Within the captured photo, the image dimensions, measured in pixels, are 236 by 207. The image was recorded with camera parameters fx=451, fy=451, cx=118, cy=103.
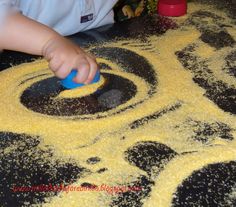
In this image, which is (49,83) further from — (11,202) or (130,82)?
(11,202)

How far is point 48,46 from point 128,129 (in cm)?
21

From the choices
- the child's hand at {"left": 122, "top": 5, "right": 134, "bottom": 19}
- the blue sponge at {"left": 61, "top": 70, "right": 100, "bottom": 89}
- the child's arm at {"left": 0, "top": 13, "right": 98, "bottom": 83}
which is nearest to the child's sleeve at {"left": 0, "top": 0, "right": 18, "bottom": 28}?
the child's arm at {"left": 0, "top": 13, "right": 98, "bottom": 83}

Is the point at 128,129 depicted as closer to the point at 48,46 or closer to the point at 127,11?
the point at 48,46

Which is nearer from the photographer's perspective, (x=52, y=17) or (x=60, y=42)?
(x=60, y=42)

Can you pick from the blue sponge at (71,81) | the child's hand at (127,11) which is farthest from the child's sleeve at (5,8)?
the child's hand at (127,11)

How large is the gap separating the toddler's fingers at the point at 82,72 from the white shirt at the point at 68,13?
233mm

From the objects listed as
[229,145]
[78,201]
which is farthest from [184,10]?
[78,201]

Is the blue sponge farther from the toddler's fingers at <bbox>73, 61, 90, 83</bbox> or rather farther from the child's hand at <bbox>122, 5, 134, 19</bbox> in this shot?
the child's hand at <bbox>122, 5, 134, 19</bbox>

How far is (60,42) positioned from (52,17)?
8.3 inches

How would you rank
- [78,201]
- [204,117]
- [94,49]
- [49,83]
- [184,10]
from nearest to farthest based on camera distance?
[78,201]
[204,117]
[49,83]
[94,49]
[184,10]

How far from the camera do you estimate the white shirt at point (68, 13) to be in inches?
33.6

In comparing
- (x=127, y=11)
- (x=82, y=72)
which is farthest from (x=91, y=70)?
(x=127, y=11)

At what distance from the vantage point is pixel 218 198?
45 centimetres

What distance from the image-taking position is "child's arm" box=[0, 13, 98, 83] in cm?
67
